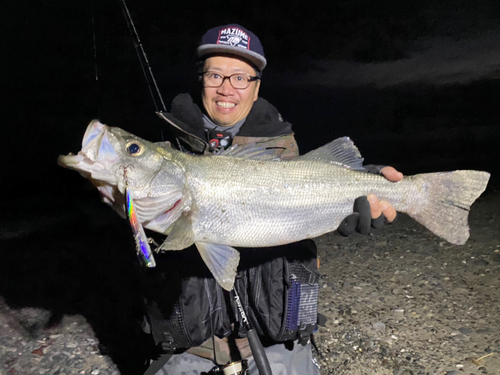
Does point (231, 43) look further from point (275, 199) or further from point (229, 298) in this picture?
point (229, 298)

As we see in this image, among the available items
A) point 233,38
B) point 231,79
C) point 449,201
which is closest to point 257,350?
point 449,201

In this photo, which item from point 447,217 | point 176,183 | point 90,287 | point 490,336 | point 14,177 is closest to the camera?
point 176,183

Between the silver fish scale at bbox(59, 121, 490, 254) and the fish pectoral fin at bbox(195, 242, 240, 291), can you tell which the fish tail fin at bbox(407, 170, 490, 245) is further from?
the fish pectoral fin at bbox(195, 242, 240, 291)

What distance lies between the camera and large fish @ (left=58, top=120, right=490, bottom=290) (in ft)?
7.48

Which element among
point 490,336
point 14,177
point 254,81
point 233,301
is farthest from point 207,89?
point 14,177

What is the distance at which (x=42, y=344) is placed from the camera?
3916 millimetres

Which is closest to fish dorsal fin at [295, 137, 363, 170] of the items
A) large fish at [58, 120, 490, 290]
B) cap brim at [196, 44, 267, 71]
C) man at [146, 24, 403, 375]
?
large fish at [58, 120, 490, 290]

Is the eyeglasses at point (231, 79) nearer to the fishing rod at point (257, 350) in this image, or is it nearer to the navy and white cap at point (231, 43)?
the navy and white cap at point (231, 43)

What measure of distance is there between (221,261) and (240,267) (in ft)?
1.78

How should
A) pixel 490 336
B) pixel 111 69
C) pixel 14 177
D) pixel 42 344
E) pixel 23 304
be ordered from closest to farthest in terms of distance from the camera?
1. pixel 490 336
2. pixel 42 344
3. pixel 23 304
4. pixel 14 177
5. pixel 111 69

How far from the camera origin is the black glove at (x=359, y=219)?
8.68 ft

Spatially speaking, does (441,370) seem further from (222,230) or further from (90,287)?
(90,287)

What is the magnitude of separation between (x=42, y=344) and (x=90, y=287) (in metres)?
1.05

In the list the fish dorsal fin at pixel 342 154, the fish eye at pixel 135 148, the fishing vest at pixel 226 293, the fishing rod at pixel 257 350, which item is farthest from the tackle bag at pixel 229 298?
the fish eye at pixel 135 148
